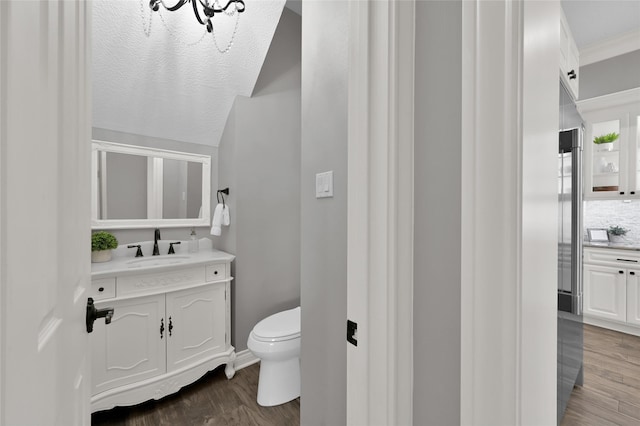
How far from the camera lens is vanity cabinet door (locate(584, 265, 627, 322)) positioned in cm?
288

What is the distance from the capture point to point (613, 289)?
2939 mm

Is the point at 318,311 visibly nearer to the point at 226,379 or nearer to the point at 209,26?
the point at 226,379

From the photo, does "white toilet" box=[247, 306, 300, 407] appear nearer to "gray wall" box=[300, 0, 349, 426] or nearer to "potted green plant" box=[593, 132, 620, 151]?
"gray wall" box=[300, 0, 349, 426]

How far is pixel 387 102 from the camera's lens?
704 mm

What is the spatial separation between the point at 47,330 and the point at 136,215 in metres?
2.05

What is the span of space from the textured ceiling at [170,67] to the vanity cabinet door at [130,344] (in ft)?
4.39

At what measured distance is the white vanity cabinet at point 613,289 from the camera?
2.81 m

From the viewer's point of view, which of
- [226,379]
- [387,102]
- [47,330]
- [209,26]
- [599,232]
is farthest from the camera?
[599,232]

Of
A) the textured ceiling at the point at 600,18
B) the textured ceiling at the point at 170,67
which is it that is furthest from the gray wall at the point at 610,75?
the textured ceiling at the point at 170,67

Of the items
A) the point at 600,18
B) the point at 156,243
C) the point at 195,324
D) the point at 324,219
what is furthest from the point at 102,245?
the point at 600,18

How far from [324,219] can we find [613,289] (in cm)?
348

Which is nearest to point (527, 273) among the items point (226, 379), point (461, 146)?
point (461, 146)

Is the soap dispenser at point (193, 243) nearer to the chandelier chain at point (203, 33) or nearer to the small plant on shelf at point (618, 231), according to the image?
the chandelier chain at point (203, 33)

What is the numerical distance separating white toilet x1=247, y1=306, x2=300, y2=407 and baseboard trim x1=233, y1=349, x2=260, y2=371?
458 mm
